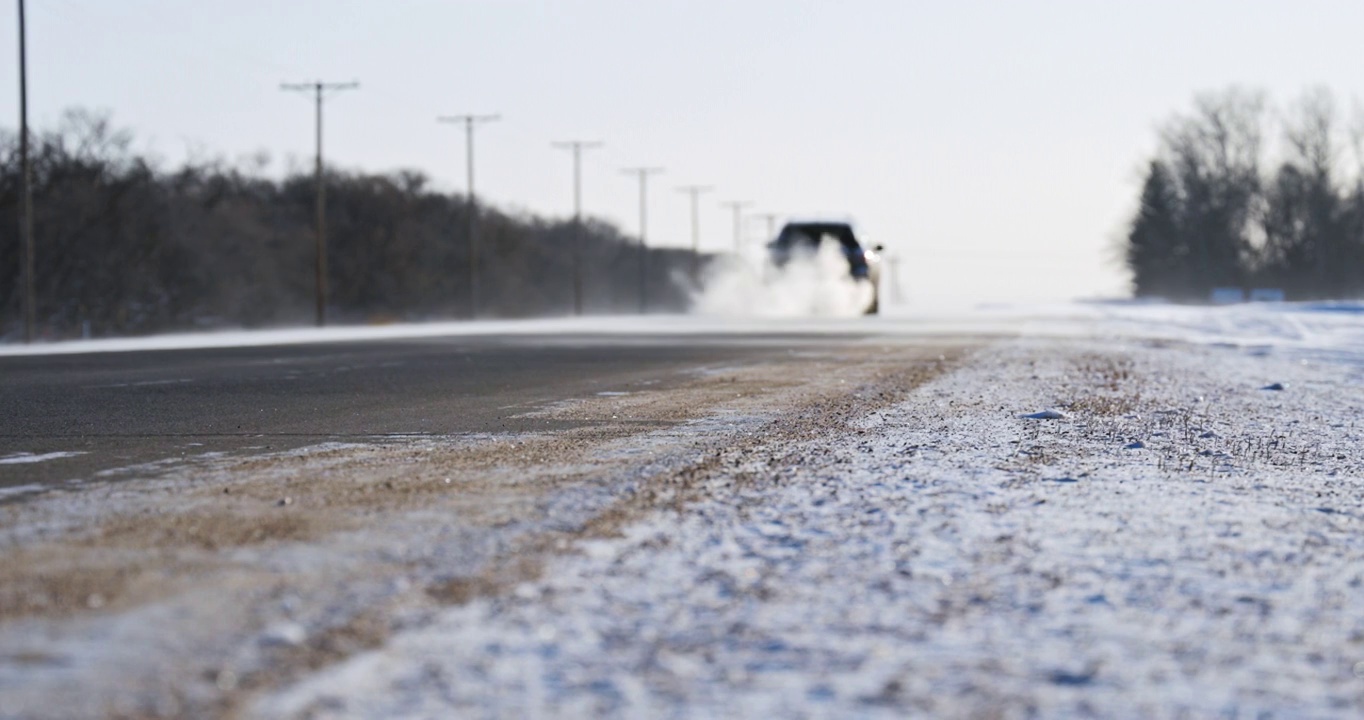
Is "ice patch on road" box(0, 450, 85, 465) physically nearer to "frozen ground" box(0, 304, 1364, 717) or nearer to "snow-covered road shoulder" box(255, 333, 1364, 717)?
"frozen ground" box(0, 304, 1364, 717)

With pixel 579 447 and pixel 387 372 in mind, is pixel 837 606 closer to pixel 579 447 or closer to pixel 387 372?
pixel 579 447

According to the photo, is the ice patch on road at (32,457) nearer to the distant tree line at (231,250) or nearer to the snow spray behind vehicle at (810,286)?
the snow spray behind vehicle at (810,286)

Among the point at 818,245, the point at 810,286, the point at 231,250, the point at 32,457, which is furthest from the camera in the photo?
the point at 231,250

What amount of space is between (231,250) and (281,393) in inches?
2099

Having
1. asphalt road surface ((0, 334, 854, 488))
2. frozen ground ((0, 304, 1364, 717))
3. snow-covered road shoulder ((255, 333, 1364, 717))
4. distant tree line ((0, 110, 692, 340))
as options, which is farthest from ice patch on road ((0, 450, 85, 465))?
distant tree line ((0, 110, 692, 340))

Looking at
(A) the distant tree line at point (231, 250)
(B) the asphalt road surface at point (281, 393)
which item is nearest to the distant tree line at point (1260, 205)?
(A) the distant tree line at point (231, 250)

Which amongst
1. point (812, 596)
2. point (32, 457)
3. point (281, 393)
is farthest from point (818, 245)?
point (812, 596)

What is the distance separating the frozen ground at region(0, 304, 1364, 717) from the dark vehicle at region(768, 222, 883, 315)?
31417 millimetres

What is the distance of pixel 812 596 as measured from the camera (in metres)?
4.78

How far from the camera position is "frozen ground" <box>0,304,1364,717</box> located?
12.2ft

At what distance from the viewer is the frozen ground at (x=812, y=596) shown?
3.72m

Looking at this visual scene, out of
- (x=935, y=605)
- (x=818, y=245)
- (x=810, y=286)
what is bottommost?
(x=935, y=605)

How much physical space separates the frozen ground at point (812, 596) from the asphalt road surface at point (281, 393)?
1.54 metres

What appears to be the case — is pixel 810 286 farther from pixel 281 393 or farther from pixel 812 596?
pixel 812 596
